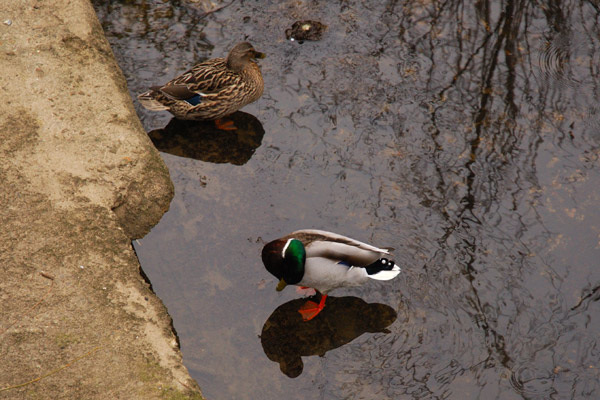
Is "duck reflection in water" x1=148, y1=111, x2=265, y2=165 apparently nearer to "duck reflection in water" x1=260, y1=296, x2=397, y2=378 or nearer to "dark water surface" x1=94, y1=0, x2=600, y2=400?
"dark water surface" x1=94, y1=0, x2=600, y2=400

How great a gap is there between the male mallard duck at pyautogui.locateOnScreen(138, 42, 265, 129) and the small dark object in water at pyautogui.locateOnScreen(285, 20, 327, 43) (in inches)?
29.6

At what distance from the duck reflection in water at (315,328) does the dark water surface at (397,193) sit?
0.01 meters

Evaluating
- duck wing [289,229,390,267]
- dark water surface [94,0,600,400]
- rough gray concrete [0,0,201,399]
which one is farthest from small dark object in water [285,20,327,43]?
duck wing [289,229,390,267]

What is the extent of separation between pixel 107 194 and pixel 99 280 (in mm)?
813

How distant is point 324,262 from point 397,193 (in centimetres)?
107

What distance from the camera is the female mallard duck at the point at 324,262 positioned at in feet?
15.5

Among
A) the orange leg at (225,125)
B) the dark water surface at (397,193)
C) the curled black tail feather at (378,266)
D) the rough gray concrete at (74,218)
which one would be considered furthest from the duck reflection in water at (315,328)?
the orange leg at (225,125)

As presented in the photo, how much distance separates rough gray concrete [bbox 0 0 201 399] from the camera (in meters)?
3.97

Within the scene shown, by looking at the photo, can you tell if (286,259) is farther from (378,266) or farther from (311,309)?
(378,266)

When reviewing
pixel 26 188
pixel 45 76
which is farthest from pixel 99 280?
Result: pixel 45 76

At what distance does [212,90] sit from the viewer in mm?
6094

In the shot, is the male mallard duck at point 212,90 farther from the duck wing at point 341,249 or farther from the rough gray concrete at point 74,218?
the duck wing at point 341,249

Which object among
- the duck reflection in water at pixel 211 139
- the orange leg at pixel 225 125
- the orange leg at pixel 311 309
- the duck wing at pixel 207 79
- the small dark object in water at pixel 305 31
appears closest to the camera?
the orange leg at pixel 311 309

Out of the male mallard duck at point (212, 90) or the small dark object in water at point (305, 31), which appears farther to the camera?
the small dark object in water at point (305, 31)
